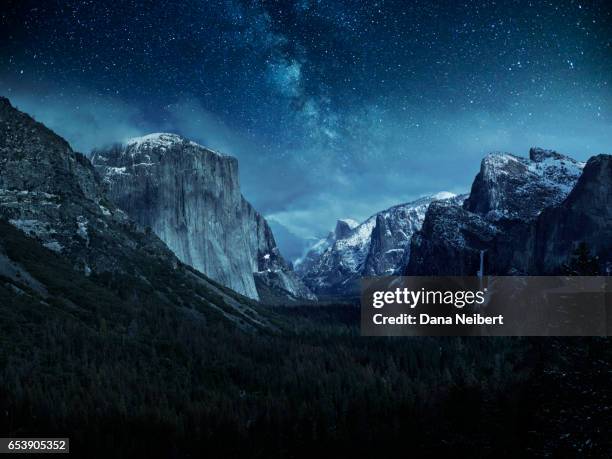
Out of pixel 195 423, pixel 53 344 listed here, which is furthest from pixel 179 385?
pixel 53 344

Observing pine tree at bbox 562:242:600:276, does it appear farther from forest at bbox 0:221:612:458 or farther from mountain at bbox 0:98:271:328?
mountain at bbox 0:98:271:328

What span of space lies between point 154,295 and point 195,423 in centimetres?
9297

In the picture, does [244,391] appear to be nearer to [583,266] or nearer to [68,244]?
[583,266]

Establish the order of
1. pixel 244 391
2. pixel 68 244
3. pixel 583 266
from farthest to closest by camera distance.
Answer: pixel 68 244
pixel 244 391
pixel 583 266

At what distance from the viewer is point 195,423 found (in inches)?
3145

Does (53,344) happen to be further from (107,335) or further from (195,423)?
(195,423)

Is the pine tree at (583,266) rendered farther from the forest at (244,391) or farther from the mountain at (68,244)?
the mountain at (68,244)

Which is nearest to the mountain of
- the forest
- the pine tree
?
the forest

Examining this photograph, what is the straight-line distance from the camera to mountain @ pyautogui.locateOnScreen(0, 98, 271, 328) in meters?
125

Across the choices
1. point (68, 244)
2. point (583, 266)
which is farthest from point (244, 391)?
point (68, 244)

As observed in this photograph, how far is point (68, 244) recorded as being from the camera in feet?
504

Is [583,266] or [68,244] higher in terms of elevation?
[68,244]

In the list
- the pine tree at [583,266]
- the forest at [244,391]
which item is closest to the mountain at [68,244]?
the forest at [244,391]

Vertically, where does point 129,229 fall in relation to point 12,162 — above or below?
below
